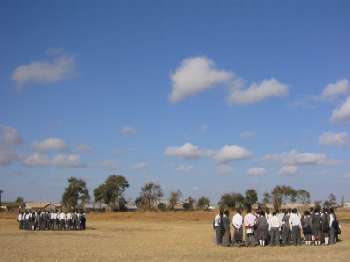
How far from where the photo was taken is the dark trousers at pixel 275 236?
24.5 metres

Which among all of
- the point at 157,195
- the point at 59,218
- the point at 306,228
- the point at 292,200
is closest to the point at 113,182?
the point at 157,195

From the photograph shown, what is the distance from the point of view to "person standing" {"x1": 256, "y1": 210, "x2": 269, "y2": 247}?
79.2ft

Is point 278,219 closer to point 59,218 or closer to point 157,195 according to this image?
point 59,218

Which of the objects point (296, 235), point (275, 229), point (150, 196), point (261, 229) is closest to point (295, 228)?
point (296, 235)

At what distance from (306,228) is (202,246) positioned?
5079 millimetres

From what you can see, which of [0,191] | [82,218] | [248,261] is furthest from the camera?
[0,191]

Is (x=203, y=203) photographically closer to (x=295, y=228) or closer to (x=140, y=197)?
(x=140, y=197)

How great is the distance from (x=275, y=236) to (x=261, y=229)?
33.8 inches

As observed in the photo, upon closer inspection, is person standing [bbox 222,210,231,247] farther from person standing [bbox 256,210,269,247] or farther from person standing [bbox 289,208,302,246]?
person standing [bbox 289,208,302,246]

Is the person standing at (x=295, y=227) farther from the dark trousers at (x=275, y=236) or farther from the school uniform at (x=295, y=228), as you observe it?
the dark trousers at (x=275, y=236)

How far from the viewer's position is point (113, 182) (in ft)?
335

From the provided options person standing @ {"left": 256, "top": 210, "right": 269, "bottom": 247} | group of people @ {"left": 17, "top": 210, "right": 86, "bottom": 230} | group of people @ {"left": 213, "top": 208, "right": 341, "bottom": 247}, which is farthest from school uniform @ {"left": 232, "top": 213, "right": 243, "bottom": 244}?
group of people @ {"left": 17, "top": 210, "right": 86, "bottom": 230}

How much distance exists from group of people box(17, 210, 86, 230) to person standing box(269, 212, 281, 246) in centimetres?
2066

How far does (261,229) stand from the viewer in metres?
24.2
